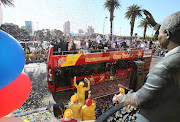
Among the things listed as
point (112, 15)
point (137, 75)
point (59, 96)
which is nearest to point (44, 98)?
point (59, 96)

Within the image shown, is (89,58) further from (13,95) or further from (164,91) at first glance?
(164,91)

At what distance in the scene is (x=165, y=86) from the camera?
90 cm

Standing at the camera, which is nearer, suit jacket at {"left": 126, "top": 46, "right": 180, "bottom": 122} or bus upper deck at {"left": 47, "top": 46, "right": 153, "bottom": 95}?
suit jacket at {"left": 126, "top": 46, "right": 180, "bottom": 122}

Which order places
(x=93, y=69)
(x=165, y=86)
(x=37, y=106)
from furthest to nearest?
(x=93, y=69) < (x=37, y=106) < (x=165, y=86)

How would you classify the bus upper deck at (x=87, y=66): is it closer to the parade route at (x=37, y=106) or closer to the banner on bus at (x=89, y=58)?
the banner on bus at (x=89, y=58)

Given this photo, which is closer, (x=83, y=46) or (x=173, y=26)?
(x=173, y=26)

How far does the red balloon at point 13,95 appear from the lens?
174 cm

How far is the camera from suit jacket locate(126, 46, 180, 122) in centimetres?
90

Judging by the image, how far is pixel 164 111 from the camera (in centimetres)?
103

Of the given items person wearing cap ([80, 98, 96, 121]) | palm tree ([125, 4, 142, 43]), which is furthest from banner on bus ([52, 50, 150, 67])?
palm tree ([125, 4, 142, 43])

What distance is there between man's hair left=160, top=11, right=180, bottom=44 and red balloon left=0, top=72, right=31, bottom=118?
94.1 inches

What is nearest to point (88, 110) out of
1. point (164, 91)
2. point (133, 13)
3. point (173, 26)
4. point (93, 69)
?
point (164, 91)

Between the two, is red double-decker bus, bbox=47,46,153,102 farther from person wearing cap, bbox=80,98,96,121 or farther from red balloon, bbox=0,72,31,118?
red balloon, bbox=0,72,31,118

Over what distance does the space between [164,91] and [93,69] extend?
7060mm
